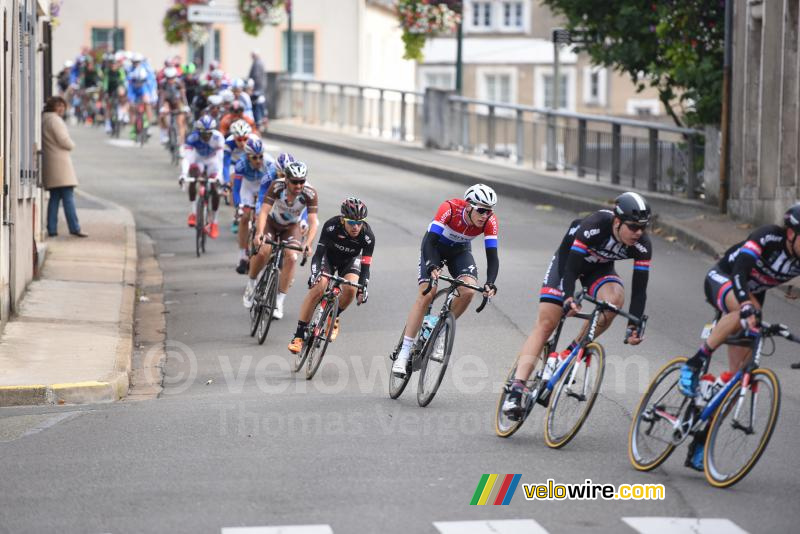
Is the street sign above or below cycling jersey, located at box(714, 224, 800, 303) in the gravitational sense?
above

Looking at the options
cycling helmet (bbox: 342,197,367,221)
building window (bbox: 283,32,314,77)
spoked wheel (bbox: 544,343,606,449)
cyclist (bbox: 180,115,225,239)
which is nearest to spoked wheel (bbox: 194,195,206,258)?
cyclist (bbox: 180,115,225,239)

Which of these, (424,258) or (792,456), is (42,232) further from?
(792,456)

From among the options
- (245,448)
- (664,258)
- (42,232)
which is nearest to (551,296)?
(245,448)

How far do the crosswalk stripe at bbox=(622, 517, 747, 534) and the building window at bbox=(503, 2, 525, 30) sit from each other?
60.4 metres

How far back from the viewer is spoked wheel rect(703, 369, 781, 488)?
8.74 m

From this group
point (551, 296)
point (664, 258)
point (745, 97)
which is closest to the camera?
point (551, 296)

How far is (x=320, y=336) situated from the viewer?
13.2 metres

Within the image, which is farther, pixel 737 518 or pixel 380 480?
pixel 380 480

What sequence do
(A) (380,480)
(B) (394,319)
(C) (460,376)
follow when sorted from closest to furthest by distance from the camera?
(A) (380,480) → (C) (460,376) → (B) (394,319)

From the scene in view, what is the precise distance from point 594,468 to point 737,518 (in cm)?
131

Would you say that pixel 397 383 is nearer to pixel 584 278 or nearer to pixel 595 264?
pixel 584 278

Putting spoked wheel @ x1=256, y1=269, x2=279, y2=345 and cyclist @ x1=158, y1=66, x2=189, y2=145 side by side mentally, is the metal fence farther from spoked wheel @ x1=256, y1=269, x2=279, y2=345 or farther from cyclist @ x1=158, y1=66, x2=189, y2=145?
spoked wheel @ x1=256, y1=269, x2=279, y2=345

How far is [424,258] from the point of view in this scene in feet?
39.1

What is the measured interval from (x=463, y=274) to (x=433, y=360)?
910mm
